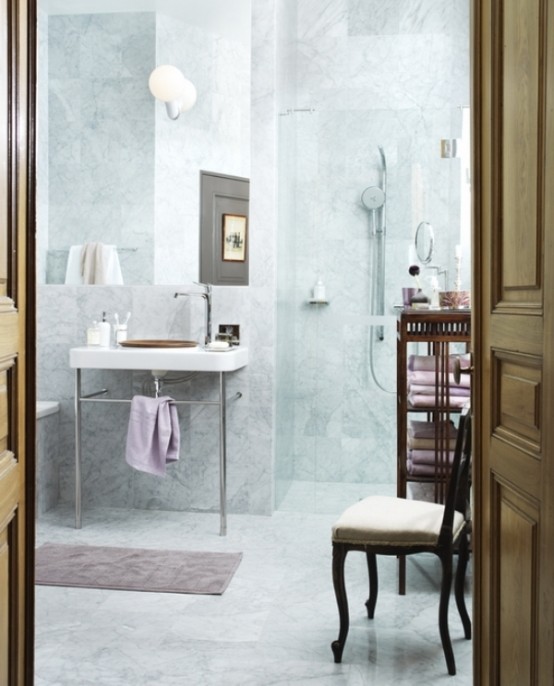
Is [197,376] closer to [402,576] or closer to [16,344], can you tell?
[402,576]

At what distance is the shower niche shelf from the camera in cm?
301

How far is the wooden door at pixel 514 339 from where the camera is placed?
4.15 ft

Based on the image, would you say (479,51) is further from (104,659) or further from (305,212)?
(305,212)

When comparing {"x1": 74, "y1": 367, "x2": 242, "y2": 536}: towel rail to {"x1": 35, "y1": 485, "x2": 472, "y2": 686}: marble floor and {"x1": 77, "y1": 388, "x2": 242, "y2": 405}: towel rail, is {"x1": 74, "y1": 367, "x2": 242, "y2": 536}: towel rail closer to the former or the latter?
{"x1": 77, "y1": 388, "x2": 242, "y2": 405}: towel rail

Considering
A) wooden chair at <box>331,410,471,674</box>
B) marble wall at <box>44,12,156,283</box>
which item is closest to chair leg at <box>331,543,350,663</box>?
wooden chair at <box>331,410,471,674</box>

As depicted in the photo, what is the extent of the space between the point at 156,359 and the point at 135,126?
1388mm

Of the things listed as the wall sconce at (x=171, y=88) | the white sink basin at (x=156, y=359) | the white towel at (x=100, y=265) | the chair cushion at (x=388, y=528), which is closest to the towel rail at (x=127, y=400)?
the white sink basin at (x=156, y=359)

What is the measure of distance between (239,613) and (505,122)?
196 centimetres

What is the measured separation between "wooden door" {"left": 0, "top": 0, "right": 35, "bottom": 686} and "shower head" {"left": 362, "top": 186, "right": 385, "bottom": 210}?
276 cm

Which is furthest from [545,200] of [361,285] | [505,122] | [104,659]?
[361,285]

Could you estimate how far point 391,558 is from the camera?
339 centimetres

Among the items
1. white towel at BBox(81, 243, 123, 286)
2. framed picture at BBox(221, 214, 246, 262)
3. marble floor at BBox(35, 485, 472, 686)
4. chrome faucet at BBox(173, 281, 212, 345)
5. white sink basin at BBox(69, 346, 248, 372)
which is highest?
framed picture at BBox(221, 214, 246, 262)

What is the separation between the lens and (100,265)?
4.23 meters

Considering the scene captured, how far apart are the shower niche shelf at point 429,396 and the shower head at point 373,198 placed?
1.15m
